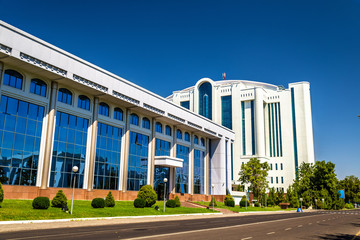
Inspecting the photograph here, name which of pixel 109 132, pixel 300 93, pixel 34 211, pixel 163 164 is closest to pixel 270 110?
pixel 300 93

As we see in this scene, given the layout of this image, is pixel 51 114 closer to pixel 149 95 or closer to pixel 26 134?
pixel 26 134

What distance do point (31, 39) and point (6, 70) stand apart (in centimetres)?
377

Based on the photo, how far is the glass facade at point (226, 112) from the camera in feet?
344

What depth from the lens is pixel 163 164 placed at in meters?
49.2

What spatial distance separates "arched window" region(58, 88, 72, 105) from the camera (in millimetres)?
36069

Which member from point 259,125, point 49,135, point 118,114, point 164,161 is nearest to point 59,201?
point 49,135

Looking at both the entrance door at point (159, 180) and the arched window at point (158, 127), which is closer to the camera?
the entrance door at point (159, 180)

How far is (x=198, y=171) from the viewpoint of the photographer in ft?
205

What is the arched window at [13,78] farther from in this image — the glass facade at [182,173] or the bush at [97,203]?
the glass facade at [182,173]

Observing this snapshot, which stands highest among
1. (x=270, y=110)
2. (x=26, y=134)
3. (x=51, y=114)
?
(x=270, y=110)

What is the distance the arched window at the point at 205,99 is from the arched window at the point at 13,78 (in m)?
68.1

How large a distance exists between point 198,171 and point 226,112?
46.0 meters

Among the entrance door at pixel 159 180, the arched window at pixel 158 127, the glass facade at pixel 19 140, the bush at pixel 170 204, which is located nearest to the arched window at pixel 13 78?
the glass facade at pixel 19 140

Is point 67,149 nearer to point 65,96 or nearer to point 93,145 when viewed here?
point 93,145
